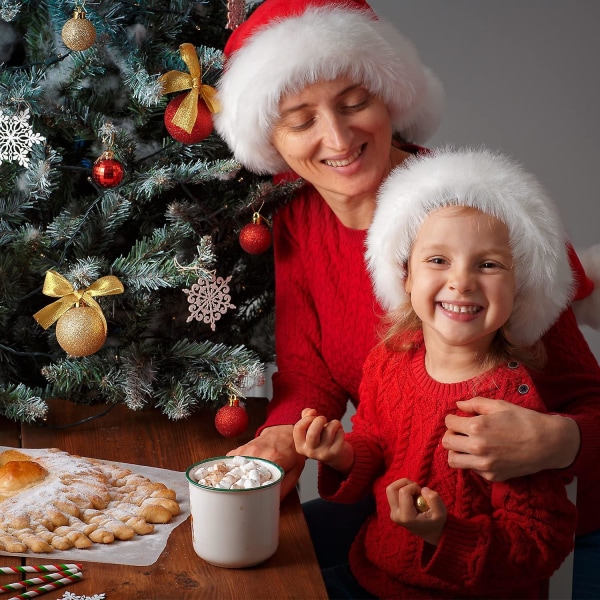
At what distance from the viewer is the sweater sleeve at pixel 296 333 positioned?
175 cm

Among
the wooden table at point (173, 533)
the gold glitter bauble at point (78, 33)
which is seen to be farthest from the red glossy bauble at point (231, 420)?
the gold glitter bauble at point (78, 33)

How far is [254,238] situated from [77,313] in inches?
14.0

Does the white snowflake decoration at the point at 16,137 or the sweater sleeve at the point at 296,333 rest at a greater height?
the white snowflake decoration at the point at 16,137

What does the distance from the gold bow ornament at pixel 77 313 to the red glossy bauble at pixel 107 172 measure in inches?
6.5

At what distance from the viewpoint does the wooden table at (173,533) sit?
1146mm

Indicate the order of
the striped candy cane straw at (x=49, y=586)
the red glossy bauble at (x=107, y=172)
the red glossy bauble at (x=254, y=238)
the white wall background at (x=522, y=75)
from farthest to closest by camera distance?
the white wall background at (x=522, y=75) → the red glossy bauble at (x=254, y=238) → the red glossy bauble at (x=107, y=172) → the striped candy cane straw at (x=49, y=586)

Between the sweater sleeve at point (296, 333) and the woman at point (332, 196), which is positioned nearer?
the woman at point (332, 196)

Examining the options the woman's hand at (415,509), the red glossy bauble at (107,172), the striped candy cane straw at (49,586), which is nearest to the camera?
the striped candy cane straw at (49,586)

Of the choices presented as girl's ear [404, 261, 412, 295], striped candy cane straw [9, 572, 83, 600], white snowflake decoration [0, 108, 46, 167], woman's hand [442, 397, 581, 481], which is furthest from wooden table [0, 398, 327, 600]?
white snowflake decoration [0, 108, 46, 167]

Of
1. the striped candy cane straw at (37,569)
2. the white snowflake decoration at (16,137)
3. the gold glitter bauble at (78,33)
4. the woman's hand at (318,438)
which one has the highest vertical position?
the gold glitter bauble at (78,33)

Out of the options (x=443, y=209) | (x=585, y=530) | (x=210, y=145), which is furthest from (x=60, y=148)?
(x=585, y=530)

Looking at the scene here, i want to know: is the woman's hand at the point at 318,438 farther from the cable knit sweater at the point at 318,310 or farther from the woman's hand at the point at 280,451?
the cable knit sweater at the point at 318,310

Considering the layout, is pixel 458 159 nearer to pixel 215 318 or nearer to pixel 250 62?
pixel 250 62

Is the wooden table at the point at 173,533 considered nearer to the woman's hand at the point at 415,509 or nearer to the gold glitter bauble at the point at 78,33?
the woman's hand at the point at 415,509
